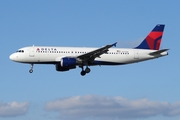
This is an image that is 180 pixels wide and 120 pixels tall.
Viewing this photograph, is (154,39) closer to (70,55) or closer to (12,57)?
(70,55)

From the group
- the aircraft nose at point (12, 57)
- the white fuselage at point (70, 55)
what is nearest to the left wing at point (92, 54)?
the white fuselage at point (70, 55)

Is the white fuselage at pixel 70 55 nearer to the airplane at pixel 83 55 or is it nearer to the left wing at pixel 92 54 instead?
the airplane at pixel 83 55

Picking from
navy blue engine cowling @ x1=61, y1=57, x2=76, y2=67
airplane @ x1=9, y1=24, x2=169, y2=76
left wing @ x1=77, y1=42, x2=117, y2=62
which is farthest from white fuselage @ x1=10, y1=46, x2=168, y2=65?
left wing @ x1=77, y1=42, x2=117, y2=62

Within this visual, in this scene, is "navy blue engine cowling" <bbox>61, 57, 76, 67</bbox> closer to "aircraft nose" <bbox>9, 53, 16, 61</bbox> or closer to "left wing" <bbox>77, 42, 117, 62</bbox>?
"left wing" <bbox>77, 42, 117, 62</bbox>

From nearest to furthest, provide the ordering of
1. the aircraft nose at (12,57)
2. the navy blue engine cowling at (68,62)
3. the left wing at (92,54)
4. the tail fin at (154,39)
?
1. the navy blue engine cowling at (68,62)
2. the left wing at (92,54)
3. the aircraft nose at (12,57)
4. the tail fin at (154,39)

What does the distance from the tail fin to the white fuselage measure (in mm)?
2724

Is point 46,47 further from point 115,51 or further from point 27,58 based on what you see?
point 115,51

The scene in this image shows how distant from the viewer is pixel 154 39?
350 feet

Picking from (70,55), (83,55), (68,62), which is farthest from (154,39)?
(68,62)

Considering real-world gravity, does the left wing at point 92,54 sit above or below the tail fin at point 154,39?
below

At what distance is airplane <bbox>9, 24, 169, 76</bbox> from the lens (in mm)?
94125

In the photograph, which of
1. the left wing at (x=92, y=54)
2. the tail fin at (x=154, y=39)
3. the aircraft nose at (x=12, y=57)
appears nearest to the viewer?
the left wing at (x=92, y=54)

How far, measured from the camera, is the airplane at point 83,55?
94125mm

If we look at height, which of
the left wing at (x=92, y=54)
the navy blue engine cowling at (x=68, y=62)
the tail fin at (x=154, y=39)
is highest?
the tail fin at (x=154, y=39)
